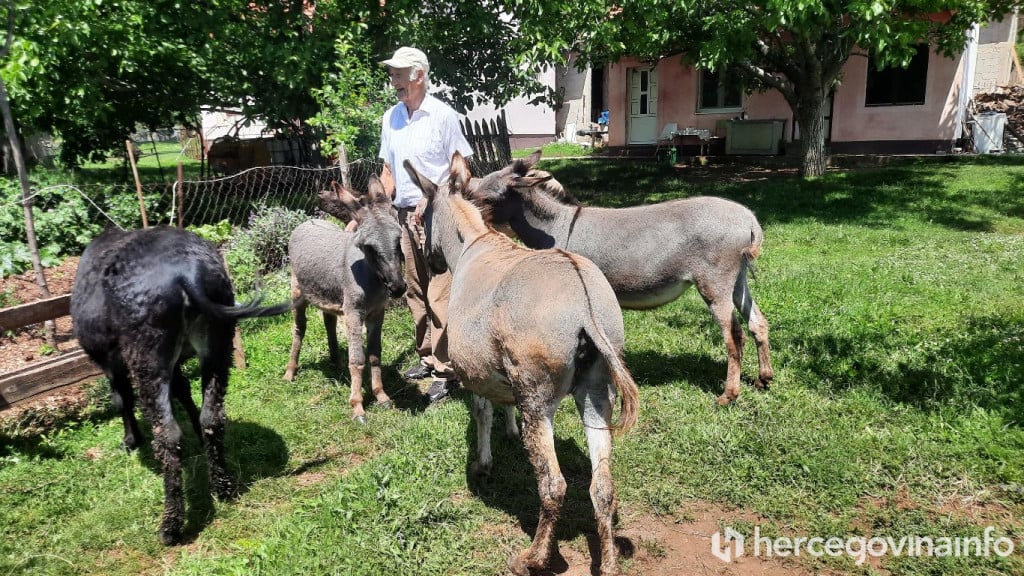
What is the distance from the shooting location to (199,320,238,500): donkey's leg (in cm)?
349

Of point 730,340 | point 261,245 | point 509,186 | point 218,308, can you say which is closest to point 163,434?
point 218,308

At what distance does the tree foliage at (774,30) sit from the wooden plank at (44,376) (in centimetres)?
696

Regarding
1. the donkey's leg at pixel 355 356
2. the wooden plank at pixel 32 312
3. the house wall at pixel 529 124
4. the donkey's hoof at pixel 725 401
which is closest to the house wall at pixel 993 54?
the house wall at pixel 529 124

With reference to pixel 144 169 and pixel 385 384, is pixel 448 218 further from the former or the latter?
pixel 144 169

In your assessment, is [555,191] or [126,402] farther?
[555,191]

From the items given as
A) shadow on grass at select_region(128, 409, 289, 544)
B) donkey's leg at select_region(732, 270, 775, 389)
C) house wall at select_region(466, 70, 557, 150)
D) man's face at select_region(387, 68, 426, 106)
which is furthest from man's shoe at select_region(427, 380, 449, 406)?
house wall at select_region(466, 70, 557, 150)

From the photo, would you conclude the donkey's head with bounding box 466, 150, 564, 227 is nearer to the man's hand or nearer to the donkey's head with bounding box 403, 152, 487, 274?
the donkey's head with bounding box 403, 152, 487, 274

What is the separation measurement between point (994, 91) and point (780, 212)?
12859 mm

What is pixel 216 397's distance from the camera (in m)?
3.52

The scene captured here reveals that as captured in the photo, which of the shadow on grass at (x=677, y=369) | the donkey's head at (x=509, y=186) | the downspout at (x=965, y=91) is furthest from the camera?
the downspout at (x=965, y=91)

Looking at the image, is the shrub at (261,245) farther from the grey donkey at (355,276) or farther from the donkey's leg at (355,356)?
the donkey's leg at (355,356)

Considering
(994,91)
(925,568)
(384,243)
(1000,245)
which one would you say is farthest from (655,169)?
(925,568)

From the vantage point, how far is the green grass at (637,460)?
3.17m

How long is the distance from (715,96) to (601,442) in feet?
60.8
